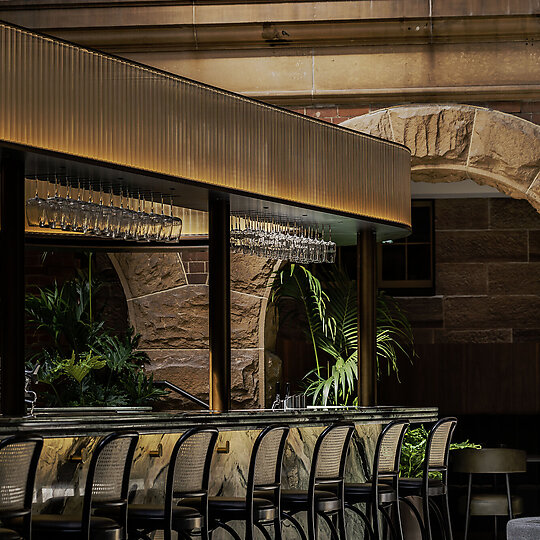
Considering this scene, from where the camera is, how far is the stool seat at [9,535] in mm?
4184

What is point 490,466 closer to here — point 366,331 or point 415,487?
point 366,331

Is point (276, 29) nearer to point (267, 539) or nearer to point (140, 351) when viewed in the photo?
point (140, 351)

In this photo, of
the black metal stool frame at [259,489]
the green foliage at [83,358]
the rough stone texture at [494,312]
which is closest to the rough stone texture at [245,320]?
the green foliage at [83,358]

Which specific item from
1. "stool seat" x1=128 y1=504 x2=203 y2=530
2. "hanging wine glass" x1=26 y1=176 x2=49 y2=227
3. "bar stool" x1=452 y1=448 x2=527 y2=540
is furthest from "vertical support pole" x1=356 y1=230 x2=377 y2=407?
"stool seat" x1=128 y1=504 x2=203 y2=530

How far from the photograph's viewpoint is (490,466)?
8961 millimetres

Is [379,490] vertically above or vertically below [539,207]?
below

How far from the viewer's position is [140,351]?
9320mm

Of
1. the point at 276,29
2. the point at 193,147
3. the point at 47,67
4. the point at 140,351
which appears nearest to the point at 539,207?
the point at 276,29

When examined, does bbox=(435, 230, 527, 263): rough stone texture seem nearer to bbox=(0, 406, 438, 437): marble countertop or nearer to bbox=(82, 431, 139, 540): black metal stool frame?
bbox=(0, 406, 438, 437): marble countertop

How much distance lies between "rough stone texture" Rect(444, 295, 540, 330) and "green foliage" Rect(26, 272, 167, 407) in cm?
349

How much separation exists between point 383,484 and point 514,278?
5.36 metres

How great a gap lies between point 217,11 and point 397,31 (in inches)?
56.7

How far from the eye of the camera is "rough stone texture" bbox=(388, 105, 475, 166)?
920cm

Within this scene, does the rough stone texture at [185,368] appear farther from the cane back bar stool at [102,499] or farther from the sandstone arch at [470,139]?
the cane back bar stool at [102,499]
